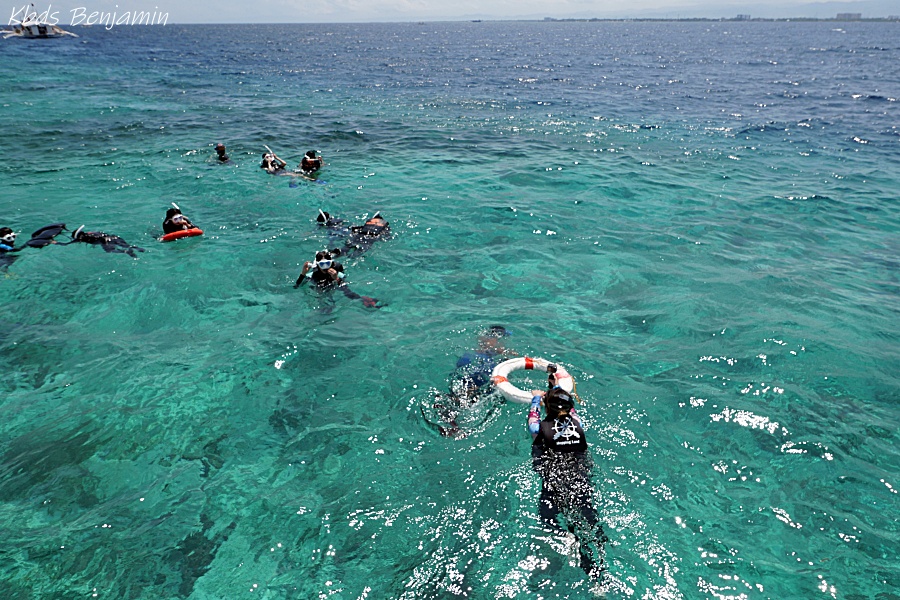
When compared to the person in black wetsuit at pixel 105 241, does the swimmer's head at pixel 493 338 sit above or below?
below

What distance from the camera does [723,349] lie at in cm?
1179

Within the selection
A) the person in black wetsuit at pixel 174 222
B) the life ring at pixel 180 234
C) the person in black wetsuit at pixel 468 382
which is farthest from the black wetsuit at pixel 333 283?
the person in black wetsuit at pixel 174 222

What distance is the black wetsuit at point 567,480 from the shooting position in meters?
7.50

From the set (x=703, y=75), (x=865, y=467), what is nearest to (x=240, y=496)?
(x=865, y=467)

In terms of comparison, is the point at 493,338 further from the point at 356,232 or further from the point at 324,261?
the point at 356,232

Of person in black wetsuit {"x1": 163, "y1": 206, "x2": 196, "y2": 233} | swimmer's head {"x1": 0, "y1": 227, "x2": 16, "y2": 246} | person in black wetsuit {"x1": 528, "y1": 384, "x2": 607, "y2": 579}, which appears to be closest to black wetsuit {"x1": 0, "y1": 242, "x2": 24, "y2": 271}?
swimmer's head {"x1": 0, "y1": 227, "x2": 16, "y2": 246}

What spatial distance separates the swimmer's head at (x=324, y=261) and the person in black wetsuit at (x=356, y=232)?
93.9 inches

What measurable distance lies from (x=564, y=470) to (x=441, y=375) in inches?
141

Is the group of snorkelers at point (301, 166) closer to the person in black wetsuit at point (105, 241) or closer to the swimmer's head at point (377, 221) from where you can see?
the swimmer's head at point (377, 221)

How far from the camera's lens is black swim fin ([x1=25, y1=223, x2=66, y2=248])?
1594 centimetres

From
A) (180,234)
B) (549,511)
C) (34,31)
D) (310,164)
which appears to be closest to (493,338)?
(549,511)

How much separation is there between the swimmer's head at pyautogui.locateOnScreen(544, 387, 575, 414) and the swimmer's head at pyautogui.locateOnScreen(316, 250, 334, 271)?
761 cm

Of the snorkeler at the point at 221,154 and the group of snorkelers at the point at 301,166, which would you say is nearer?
the group of snorkelers at the point at 301,166

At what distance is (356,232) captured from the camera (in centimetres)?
1719
